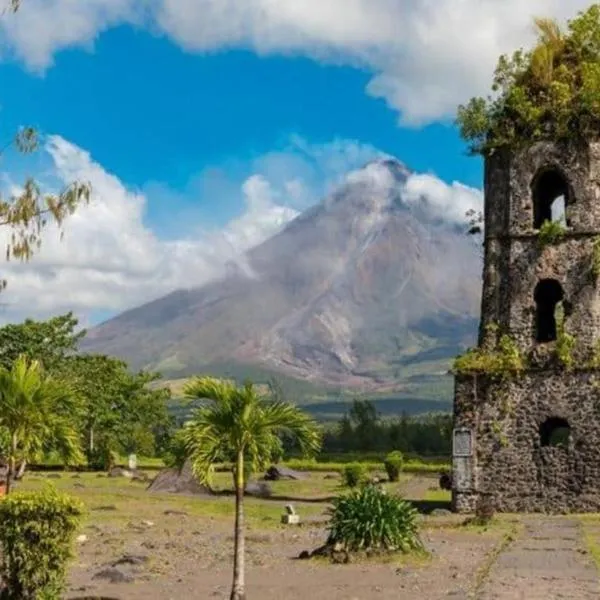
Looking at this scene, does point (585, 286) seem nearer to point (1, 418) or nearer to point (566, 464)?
point (566, 464)

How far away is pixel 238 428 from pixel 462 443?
1636 centimetres

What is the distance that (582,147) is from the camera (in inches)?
1195

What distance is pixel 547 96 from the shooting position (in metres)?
31.0

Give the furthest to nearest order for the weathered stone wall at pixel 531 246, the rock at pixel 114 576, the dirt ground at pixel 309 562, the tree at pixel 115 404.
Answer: the tree at pixel 115 404, the weathered stone wall at pixel 531 246, the rock at pixel 114 576, the dirt ground at pixel 309 562

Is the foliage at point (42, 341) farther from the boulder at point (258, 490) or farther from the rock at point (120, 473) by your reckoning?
the boulder at point (258, 490)

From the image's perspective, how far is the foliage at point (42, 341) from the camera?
5750 centimetres

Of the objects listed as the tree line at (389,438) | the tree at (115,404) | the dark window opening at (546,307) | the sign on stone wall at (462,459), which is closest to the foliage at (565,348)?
the dark window opening at (546,307)

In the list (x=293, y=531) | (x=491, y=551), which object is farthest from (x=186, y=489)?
(x=491, y=551)

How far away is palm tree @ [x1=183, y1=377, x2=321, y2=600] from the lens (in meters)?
14.5

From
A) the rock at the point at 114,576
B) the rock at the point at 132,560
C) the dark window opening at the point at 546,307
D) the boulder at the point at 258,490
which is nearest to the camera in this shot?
the rock at the point at 114,576

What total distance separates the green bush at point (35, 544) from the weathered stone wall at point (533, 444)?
17671 millimetres

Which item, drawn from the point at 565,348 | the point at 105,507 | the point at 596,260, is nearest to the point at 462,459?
the point at 565,348

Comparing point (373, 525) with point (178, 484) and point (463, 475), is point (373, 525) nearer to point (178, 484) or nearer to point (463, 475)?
point (463, 475)

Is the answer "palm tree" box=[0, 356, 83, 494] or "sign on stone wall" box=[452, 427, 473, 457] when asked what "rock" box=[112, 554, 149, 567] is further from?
"sign on stone wall" box=[452, 427, 473, 457]
